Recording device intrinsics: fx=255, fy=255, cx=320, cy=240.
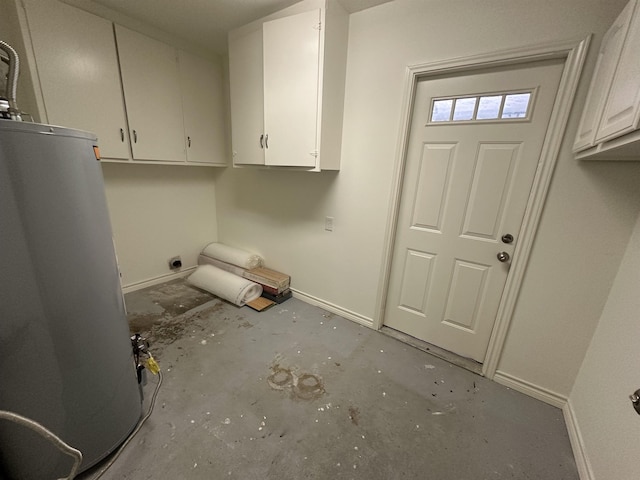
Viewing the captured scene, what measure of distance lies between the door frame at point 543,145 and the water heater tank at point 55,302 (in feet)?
5.84

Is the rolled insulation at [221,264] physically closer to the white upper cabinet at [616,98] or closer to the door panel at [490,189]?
the door panel at [490,189]

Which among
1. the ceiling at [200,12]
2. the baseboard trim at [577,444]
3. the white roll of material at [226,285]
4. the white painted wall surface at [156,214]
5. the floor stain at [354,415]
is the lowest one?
the floor stain at [354,415]

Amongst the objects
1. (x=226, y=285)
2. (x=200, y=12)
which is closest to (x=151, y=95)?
(x=200, y=12)

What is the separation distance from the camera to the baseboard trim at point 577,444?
1219mm

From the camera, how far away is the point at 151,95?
2.32 metres

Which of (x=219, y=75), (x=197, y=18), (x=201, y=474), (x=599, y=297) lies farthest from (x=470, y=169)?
(x=219, y=75)

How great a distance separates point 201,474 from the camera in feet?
3.84

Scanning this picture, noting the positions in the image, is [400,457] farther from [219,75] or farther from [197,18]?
[219,75]

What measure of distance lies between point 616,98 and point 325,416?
201 centimetres

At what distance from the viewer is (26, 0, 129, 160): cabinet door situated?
5.77ft

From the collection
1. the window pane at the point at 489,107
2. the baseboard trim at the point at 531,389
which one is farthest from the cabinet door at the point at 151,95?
the baseboard trim at the point at 531,389

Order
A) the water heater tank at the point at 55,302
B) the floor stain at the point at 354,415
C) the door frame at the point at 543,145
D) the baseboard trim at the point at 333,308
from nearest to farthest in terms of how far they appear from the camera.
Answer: the water heater tank at the point at 55,302, the door frame at the point at 543,145, the floor stain at the point at 354,415, the baseboard trim at the point at 333,308

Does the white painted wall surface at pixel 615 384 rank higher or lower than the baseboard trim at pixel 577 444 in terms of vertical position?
higher

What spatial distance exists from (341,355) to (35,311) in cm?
171
